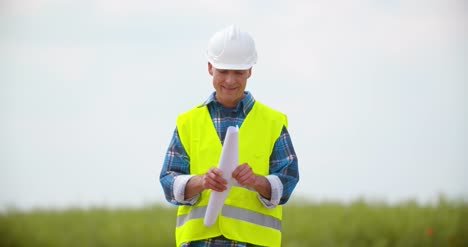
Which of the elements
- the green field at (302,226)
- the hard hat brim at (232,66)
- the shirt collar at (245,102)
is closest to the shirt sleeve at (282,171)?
the shirt collar at (245,102)

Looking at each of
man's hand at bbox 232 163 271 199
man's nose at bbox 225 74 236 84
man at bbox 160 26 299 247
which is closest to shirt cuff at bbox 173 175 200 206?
man at bbox 160 26 299 247

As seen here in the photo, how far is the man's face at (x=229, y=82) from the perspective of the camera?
433 cm

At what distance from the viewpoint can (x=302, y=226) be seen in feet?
33.2

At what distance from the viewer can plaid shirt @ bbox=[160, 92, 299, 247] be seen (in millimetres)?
4398

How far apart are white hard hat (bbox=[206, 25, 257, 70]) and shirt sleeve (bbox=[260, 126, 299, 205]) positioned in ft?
1.61

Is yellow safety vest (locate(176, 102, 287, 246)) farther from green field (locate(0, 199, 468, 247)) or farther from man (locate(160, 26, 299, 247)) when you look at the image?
green field (locate(0, 199, 468, 247))

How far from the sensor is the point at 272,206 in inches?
174

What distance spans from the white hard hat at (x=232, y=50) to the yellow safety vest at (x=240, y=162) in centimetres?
32

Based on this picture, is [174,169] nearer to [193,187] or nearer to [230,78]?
[193,187]

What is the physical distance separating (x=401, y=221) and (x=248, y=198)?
6320mm

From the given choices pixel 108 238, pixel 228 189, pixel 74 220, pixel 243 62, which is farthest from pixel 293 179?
pixel 74 220

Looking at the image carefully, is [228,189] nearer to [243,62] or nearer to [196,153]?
[196,153]

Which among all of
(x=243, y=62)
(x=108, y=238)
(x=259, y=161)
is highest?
(x=243, y=62)

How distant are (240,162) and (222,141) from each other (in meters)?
0.16
